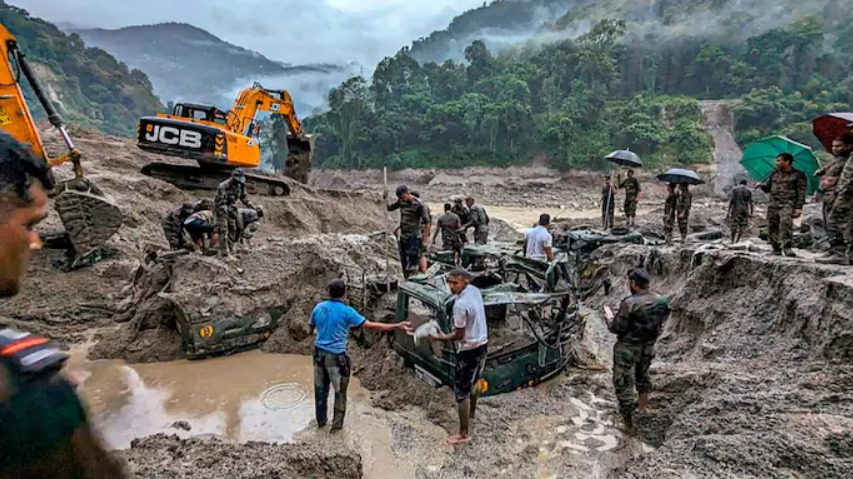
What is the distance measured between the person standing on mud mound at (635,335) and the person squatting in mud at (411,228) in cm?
379

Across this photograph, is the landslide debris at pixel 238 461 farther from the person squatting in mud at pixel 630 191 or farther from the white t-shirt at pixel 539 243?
the person squatting in mud at pixel 630 191

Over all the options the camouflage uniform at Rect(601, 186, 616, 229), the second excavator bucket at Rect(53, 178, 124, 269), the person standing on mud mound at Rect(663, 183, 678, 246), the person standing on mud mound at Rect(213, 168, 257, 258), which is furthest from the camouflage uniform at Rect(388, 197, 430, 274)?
the camouflage uniform at Rect(601, 186, 616, 229)

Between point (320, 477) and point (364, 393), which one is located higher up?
point (320, 477)

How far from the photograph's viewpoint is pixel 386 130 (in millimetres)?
48875

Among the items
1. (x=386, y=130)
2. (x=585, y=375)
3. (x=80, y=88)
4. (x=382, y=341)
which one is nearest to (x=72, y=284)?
(x=382, y=341)

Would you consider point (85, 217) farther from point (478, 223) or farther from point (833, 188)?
point (833, 188)

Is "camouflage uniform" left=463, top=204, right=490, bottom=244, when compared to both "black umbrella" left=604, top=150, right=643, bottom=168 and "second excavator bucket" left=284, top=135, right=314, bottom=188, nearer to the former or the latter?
"black umbrella" left=604, top=150, right=643, bottom=168

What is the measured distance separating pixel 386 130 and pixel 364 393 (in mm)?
44973

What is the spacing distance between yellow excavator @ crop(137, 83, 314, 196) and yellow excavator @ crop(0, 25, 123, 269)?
9.71 ft

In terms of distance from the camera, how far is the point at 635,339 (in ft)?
15.2

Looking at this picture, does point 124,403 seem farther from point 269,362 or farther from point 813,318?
point 813,318

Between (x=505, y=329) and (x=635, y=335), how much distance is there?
6.42 feet

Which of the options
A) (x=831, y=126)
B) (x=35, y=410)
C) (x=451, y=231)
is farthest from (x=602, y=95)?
(x=35, y=410)

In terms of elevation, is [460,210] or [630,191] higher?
[630,191]
